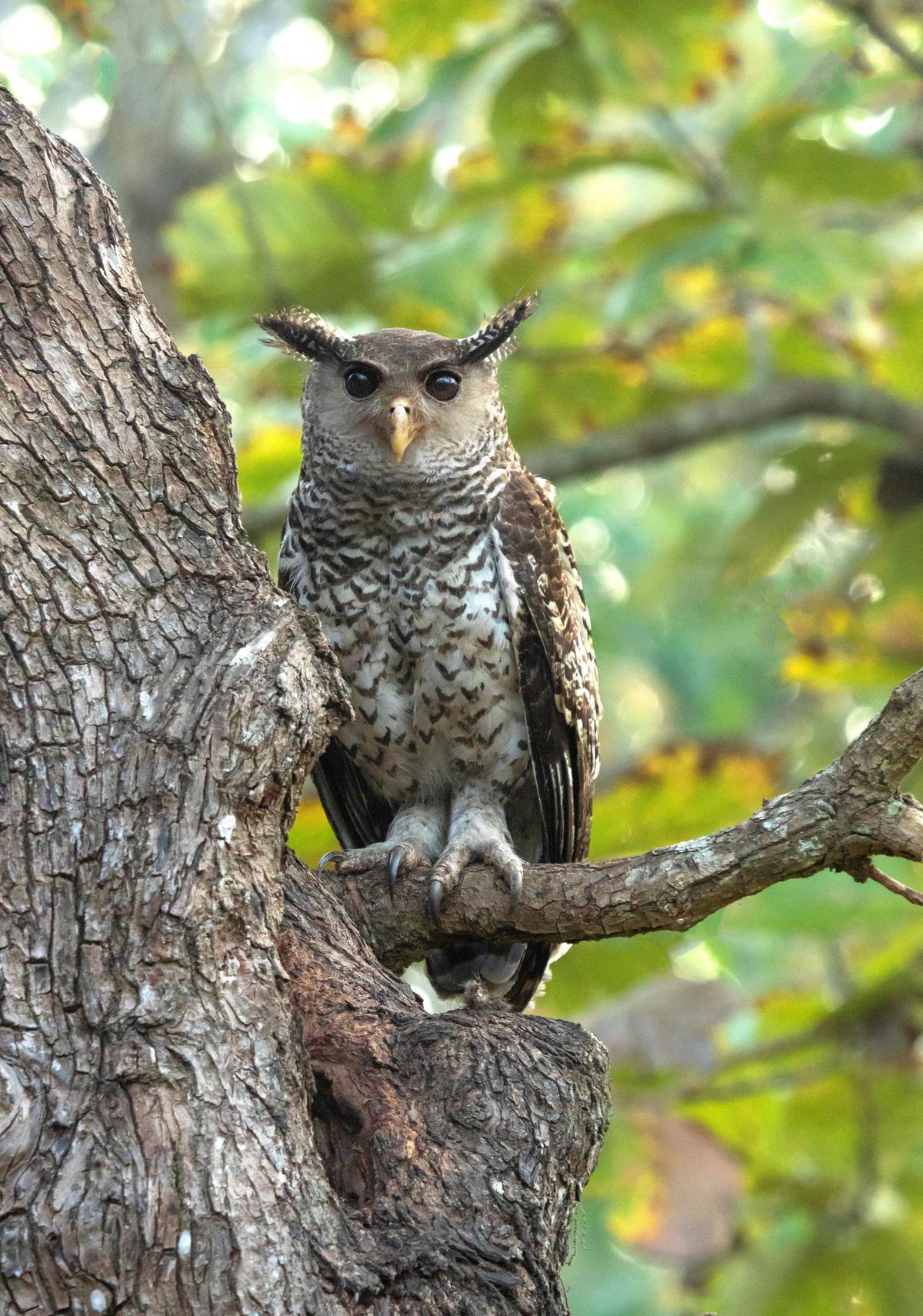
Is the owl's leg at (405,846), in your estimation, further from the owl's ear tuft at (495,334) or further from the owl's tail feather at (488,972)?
the owl's ear tuft at (495,334)

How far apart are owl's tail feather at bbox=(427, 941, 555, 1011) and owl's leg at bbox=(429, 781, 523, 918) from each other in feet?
1.32

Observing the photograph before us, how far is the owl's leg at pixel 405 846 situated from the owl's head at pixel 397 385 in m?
0.97

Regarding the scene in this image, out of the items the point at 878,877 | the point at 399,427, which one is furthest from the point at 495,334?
the point at 878,877

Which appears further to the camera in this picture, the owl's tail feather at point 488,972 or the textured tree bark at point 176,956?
the owl's tail feather at point 488,972

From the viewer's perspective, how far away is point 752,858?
267cm

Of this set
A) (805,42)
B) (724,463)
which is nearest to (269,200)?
(805,42)

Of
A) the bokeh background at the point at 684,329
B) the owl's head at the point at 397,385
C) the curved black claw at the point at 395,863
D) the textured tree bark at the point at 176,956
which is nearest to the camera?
the textured tree bark at the point at 176,956

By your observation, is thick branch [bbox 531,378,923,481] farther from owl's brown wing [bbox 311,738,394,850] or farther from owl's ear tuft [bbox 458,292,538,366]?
owl's brown wing [bbox 311,738,394,850]

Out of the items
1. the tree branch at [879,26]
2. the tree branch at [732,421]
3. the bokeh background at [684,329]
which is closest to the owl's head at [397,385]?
the bokeh background at [684,329]

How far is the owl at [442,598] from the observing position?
3781 millimetres

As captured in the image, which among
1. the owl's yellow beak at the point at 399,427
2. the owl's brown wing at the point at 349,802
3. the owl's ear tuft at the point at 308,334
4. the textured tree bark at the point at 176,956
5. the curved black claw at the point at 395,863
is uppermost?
the owl's ear tuft at the point at 308,334

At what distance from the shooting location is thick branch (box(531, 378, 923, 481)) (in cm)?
564

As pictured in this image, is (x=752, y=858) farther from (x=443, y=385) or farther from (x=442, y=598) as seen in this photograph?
(x=443, y=385)

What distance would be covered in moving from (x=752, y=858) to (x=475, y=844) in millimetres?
1090
